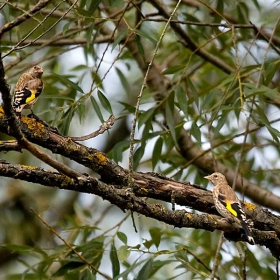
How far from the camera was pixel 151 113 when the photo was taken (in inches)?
181

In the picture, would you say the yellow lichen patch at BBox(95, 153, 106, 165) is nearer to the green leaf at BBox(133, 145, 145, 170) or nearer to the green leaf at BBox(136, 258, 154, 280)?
the green leaf at BBox(136, 258, 154, 280)

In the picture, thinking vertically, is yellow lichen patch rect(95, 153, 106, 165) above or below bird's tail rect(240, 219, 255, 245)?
above

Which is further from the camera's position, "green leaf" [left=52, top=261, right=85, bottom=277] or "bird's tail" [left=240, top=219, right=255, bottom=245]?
"green leaf" [left=52, top=261, right=85, bottom=277]

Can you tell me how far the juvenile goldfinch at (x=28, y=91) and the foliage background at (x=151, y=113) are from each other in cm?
14

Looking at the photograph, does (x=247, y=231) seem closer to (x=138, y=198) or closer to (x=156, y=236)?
(x=138, y=198)

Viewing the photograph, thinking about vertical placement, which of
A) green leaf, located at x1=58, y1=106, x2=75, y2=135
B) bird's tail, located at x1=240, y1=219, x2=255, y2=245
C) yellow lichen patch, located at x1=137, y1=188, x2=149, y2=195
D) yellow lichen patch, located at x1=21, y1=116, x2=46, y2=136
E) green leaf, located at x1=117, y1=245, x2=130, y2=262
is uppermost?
green leaf, located at x1=58, y1=106, x2=75, y2=135

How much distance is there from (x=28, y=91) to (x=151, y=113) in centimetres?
96

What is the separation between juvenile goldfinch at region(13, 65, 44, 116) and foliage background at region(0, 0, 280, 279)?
0.47 feet

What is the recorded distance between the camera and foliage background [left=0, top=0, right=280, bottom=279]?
4188mm

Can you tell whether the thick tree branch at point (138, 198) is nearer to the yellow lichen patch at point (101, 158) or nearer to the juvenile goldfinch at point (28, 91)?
the yellow lichen patch at point (101, 158)

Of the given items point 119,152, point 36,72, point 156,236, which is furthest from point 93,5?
point 156,236

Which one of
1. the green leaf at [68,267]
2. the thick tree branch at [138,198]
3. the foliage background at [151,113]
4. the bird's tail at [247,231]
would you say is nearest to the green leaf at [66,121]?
the foliage background at [151,113]

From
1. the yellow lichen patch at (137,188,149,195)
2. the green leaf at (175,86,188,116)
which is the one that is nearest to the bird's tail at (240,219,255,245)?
the yellow lichen patch at (137,188,149,195)

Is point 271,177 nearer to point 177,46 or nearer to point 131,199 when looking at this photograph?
point 177,46
